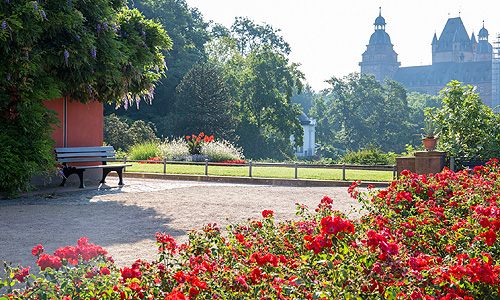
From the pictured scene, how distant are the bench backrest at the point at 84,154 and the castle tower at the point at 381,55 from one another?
447 feet

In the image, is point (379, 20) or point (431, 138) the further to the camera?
point (379, 20)

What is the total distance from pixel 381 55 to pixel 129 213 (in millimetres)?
143681

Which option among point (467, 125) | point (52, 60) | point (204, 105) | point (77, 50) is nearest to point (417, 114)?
point (204, 105)

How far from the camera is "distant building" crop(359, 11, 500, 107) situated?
12862 centimetres

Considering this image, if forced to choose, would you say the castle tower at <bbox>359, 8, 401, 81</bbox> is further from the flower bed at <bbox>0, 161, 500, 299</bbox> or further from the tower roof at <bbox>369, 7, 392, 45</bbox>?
the flower bed at <bbox>0, 161, 500, 299</bbox>

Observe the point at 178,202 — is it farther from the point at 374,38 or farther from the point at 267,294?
the point at 374,38

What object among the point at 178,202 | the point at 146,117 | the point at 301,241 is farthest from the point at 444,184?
the point at 146,117

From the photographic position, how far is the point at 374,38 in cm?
14225

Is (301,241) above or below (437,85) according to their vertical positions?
below

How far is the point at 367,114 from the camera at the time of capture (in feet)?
234

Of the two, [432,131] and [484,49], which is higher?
[484,49]

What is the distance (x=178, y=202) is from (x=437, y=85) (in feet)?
457

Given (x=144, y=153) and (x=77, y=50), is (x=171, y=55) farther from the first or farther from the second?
(x=77, y=50)

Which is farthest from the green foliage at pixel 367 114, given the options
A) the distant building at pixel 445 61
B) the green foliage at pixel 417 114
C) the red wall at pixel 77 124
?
the distant building at pixel 445 61
